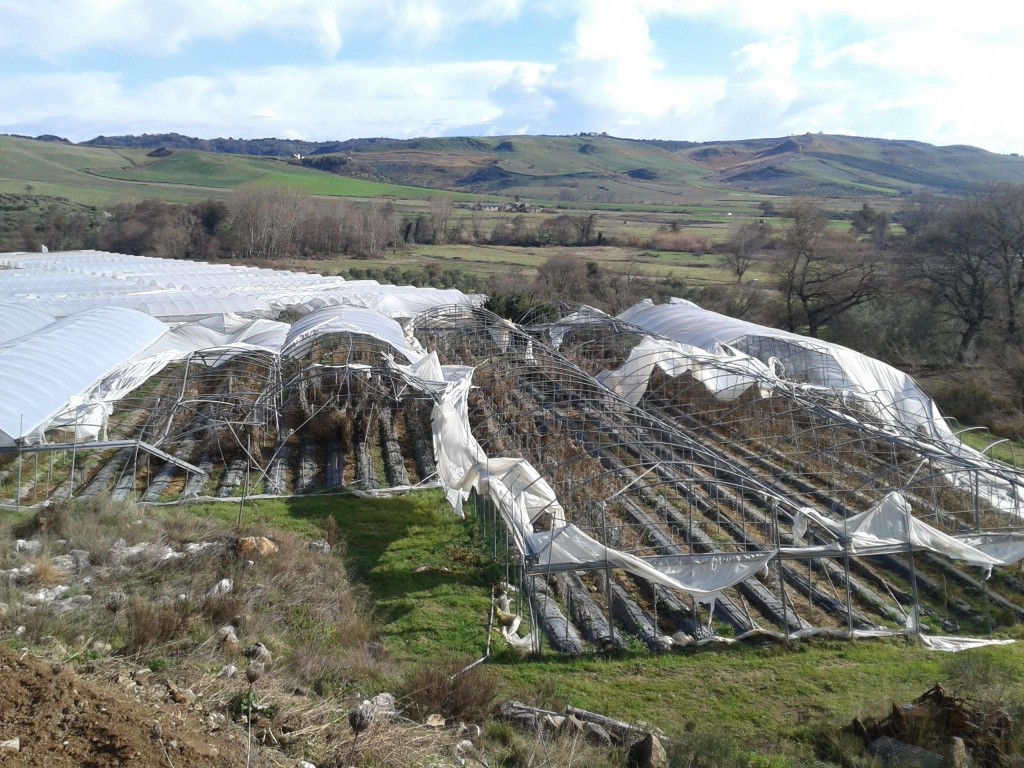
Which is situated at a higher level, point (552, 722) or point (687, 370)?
point (687, 370)

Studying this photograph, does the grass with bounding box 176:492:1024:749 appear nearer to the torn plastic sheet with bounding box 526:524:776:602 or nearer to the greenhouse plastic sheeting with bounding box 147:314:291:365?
the torn plastic sheet with bounding box 526:524:776:602

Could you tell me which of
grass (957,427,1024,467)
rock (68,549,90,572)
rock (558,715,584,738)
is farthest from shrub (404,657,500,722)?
grass (957,427,1024,467)

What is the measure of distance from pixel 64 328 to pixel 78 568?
10.9 meters

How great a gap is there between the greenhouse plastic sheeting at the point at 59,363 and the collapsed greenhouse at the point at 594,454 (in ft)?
0.19

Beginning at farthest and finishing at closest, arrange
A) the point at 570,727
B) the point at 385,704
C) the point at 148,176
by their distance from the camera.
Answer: the point at 148,176, the point at 570,727, the point at 385,704

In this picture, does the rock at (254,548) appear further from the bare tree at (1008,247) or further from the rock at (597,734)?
the bare tree at (1008,247)

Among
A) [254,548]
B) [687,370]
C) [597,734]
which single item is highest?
[687,370]

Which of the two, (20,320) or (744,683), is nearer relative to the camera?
(744,683)

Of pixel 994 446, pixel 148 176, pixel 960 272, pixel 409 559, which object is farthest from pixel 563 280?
pixel 148 176

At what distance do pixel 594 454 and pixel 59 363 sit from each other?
10.7m

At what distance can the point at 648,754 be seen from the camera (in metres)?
6.40

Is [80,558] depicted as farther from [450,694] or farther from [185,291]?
[185,291]

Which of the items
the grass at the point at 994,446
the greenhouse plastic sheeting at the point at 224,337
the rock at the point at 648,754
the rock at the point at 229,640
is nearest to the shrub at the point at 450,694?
the rock at the point at 648,754

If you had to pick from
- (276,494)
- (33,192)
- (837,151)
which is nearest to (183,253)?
(33,192)
